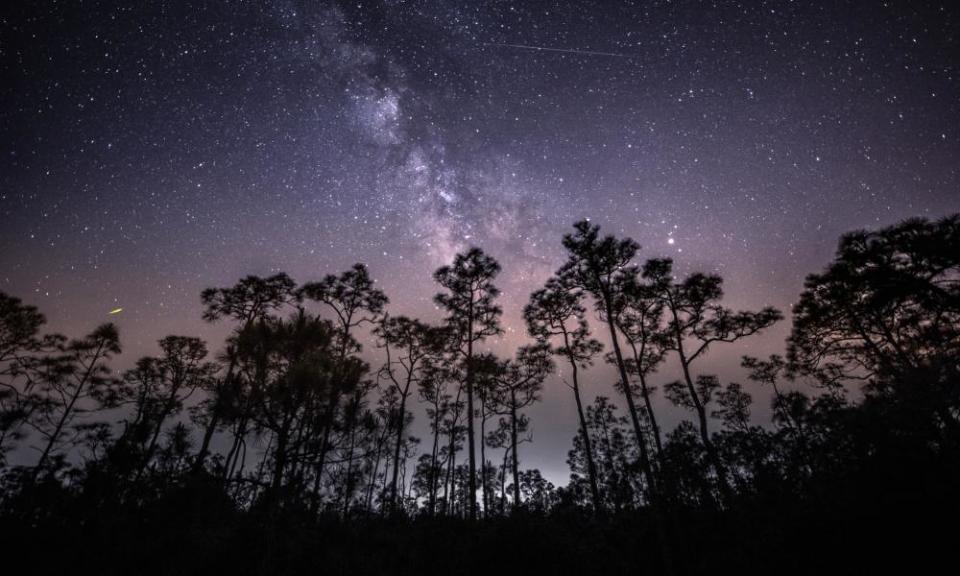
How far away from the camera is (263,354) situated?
33.9 ft

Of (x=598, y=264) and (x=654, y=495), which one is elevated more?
(x=598, y=264)

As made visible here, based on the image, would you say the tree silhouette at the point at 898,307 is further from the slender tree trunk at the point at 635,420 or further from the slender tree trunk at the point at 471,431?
the slender tree trunk at the point at 471,431

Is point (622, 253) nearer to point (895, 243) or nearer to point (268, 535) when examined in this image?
point (895, 243)

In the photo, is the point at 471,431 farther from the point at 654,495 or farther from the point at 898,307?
the point at 898,307

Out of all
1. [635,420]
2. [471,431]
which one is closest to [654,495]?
[635,420]

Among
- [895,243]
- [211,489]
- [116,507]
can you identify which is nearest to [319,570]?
[211,489]

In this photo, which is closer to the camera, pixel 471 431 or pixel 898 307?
pixel 898 307

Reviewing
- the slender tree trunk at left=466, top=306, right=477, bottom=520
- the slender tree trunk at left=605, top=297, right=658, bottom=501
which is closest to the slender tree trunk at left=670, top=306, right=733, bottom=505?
the slender tree trunk at left=605, top=297, right=658, bottom=501

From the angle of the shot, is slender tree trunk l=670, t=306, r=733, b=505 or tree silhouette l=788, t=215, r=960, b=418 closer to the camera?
tree silhouette l=788, t=215, r=960, b=418

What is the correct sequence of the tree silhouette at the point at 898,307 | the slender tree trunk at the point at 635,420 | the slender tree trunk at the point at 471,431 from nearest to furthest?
the tree silhouette at the point at 898,307 → the slender tree trunk at the point at 635,420 → the slender tree trunk at the point at 471,431

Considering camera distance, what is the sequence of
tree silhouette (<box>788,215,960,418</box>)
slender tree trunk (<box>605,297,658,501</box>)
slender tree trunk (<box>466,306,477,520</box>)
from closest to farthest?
tree silhouette (<box>788,215,960,418</box>) → slender tree trunk (<box>605,297,658,501</box>) → slender tree trunk (<box>466,306,477,520</box>)

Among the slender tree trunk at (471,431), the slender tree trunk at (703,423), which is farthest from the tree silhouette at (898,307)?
the slender tree trunk at (471,431)

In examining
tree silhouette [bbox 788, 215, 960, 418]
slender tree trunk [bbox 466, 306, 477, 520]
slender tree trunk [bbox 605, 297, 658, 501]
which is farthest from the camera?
slender tree trunk [bbox 466, 306, 477, 520]

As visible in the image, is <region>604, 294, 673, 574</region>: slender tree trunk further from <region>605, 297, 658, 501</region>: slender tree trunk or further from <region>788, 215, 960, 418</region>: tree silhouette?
<region>788, 215, 960, 418</region>: tree silhouette
